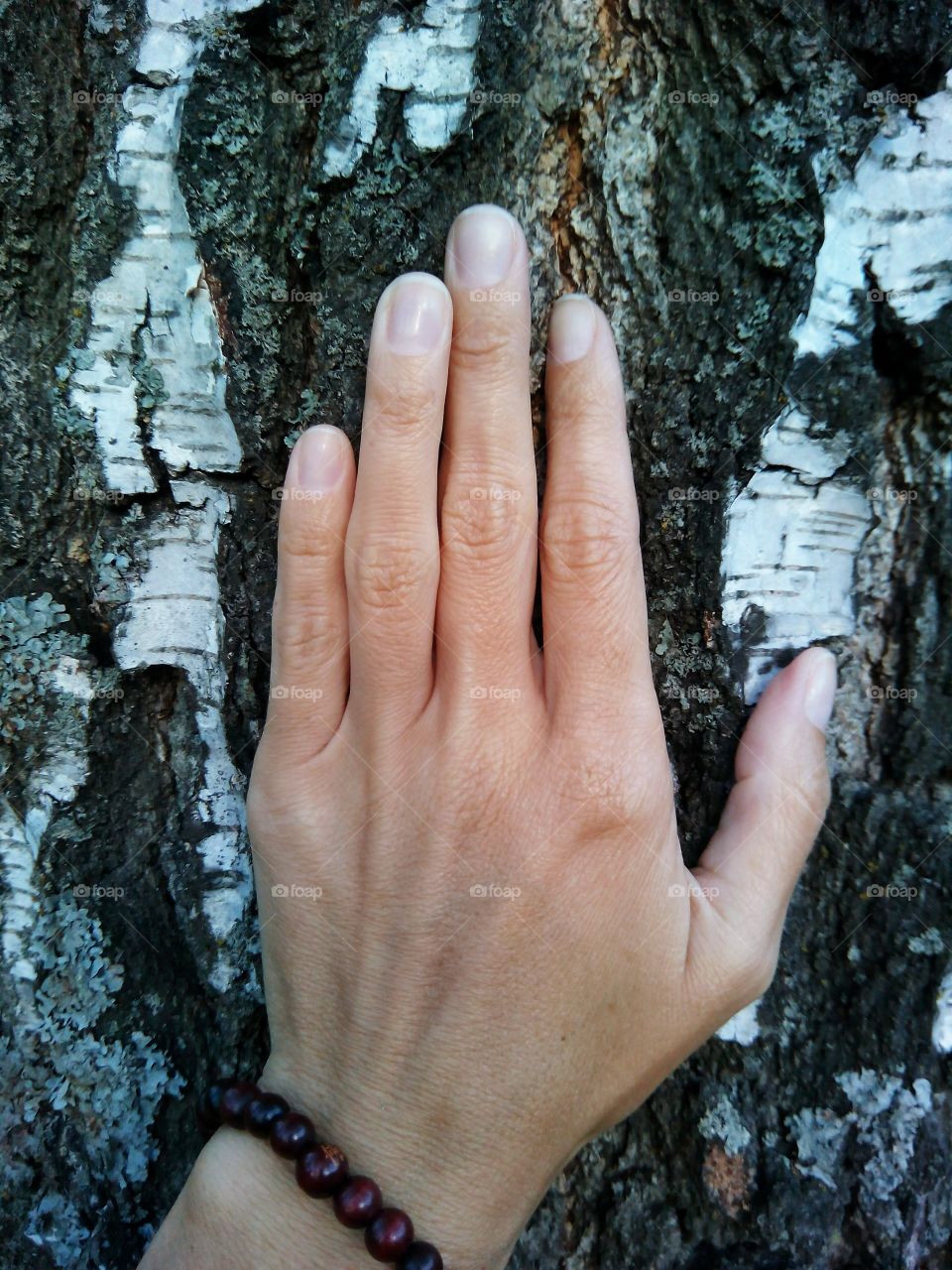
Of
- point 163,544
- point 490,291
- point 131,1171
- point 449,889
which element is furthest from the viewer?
point 131,1171

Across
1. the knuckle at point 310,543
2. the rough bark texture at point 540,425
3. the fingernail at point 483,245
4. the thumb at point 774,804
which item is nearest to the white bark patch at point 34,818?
the rough bark texture at point 540,425

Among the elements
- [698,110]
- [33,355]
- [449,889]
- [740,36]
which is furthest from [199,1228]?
[740,36]

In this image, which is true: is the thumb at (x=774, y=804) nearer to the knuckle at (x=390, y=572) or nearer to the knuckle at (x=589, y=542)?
the knuckle at (x=589, y=542)

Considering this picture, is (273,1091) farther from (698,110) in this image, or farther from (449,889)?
(698,110)

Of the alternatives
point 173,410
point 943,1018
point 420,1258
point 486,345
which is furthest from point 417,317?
point 943,1018

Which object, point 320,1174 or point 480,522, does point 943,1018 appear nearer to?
point 320,1174

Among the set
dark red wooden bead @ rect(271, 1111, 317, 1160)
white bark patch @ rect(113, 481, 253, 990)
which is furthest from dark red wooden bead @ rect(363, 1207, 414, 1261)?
white bark patch @ rect(113, 481, 253, 990)

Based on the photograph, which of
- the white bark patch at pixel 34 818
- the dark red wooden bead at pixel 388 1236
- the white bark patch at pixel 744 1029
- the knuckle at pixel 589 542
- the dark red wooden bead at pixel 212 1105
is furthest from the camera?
the white bark patch at pixel 744 1029
